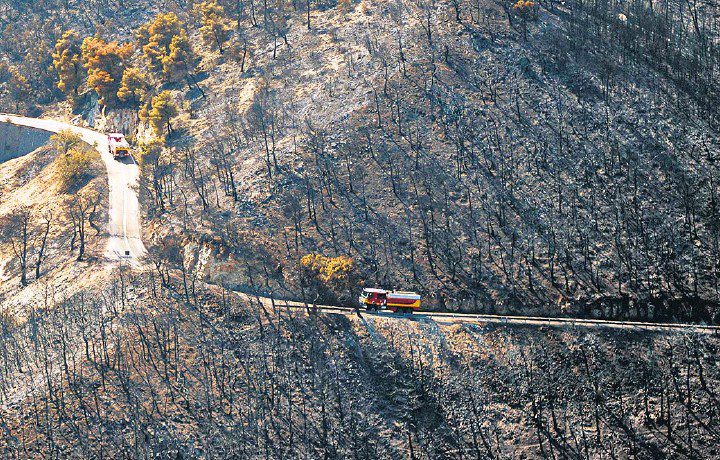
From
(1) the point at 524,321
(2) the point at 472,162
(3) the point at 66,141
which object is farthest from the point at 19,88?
(1) the point at 524,321

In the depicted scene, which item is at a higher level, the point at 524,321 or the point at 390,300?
the point at 390,300

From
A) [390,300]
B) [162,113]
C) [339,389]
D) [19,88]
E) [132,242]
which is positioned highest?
[162,113]

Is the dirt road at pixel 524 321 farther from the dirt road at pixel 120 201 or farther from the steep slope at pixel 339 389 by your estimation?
the dirt road at pixel 120 201

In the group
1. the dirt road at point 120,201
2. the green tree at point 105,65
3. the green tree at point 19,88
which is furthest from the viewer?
A: the green tree at point 19,88

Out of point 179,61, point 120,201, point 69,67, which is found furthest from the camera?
point 69,67

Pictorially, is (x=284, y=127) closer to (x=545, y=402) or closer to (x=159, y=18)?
(x=159, y=18)

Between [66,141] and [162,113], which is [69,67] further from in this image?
[162,113]

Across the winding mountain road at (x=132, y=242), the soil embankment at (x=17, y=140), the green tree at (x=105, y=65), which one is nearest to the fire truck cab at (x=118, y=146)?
the winding mountain road at (x=132, y=242)

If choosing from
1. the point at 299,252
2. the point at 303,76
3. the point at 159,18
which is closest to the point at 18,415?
the point at 299,252

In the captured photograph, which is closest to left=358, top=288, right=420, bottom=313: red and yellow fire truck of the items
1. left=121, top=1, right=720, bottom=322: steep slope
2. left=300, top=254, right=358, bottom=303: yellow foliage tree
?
left=300, top=254, right=358, bottom=303: yellow foliage tree
